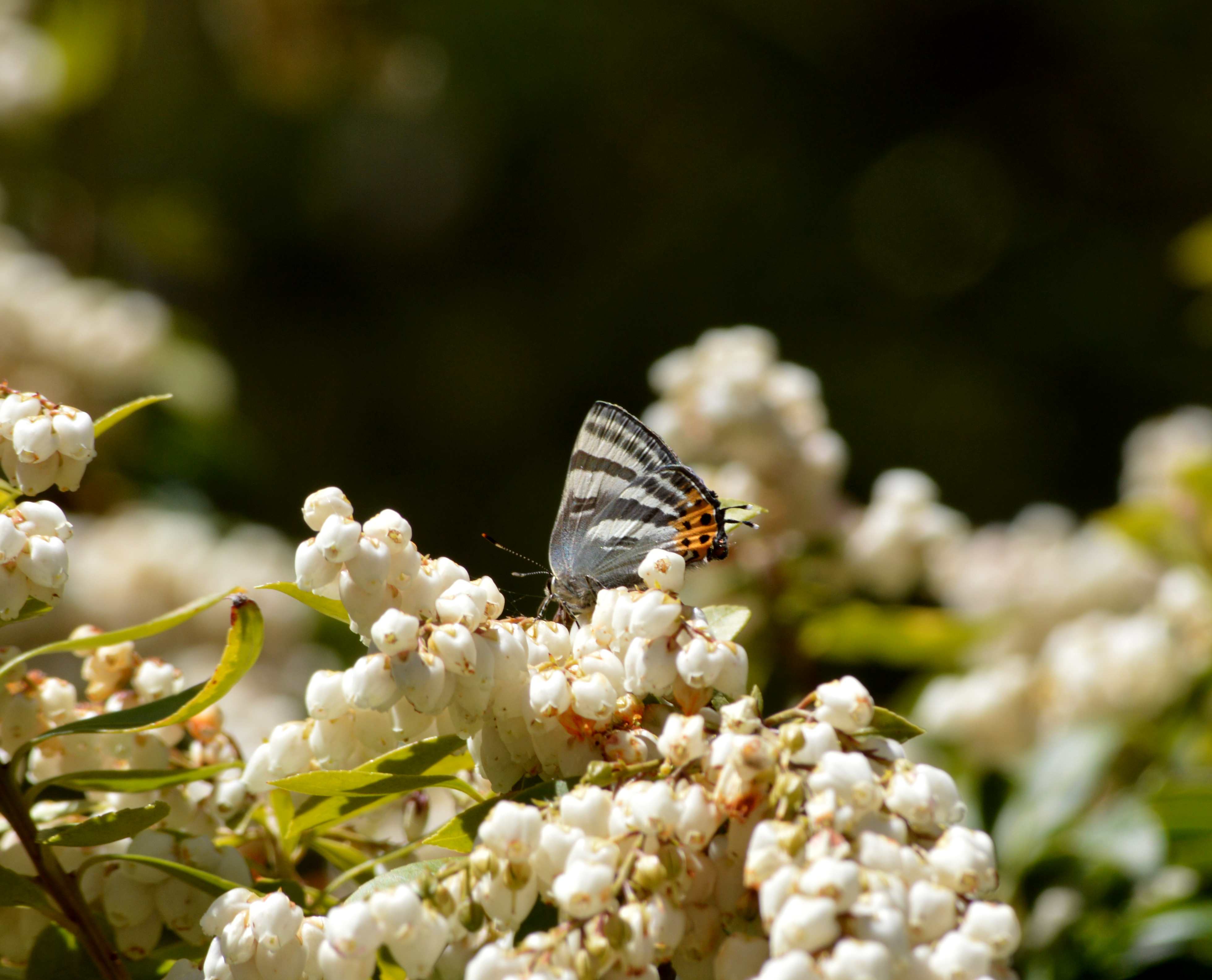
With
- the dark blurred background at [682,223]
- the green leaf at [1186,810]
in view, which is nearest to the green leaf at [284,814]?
the green leaf at [1186,810]

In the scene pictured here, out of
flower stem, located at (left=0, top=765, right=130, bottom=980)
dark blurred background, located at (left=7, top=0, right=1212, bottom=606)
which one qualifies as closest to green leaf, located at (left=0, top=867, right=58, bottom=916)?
flower stem, located at (left=0, top=765, right=130, bottom=980)

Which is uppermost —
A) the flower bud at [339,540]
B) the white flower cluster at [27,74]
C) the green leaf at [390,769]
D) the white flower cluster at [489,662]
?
the white flower cluster at [27,74]

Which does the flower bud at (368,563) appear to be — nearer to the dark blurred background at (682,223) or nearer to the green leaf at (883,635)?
the green leaf at (883,635)

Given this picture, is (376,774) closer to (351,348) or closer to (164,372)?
(164,372)

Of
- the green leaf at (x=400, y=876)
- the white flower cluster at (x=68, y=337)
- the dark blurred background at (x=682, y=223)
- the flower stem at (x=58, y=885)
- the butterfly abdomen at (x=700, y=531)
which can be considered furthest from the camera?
the dark blurred background at (x=682, y=223)

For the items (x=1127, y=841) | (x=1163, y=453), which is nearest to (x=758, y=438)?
(x=1127, y=841)

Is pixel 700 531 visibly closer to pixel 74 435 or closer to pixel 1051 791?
pixel 74 435
